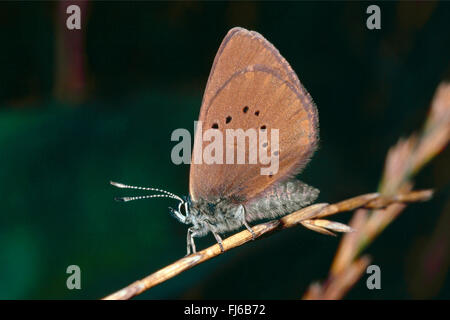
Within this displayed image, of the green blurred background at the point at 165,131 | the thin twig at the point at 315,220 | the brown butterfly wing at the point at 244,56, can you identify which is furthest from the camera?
the green blurred background at the point at 165,131

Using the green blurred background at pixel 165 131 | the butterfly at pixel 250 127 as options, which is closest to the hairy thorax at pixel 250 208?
the butterfly at pixel 250 127

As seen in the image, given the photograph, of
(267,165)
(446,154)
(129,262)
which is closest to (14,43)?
(129,262)

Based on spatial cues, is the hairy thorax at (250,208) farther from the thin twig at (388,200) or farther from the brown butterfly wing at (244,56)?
the brown butterfly wing at (244,56)

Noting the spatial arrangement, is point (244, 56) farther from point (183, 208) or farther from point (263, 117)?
point (183, 208)

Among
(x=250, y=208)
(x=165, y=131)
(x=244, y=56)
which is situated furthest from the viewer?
(x=165, y=131)

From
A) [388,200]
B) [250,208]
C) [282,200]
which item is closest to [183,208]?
[250,208]

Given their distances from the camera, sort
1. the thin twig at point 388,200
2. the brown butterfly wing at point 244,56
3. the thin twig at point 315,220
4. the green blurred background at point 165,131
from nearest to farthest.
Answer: the thin twig at point 315,220 < the thin twig at point 388,200 < the brown butterfly wing at point 244,56 < the green blurred background at point 165,131
